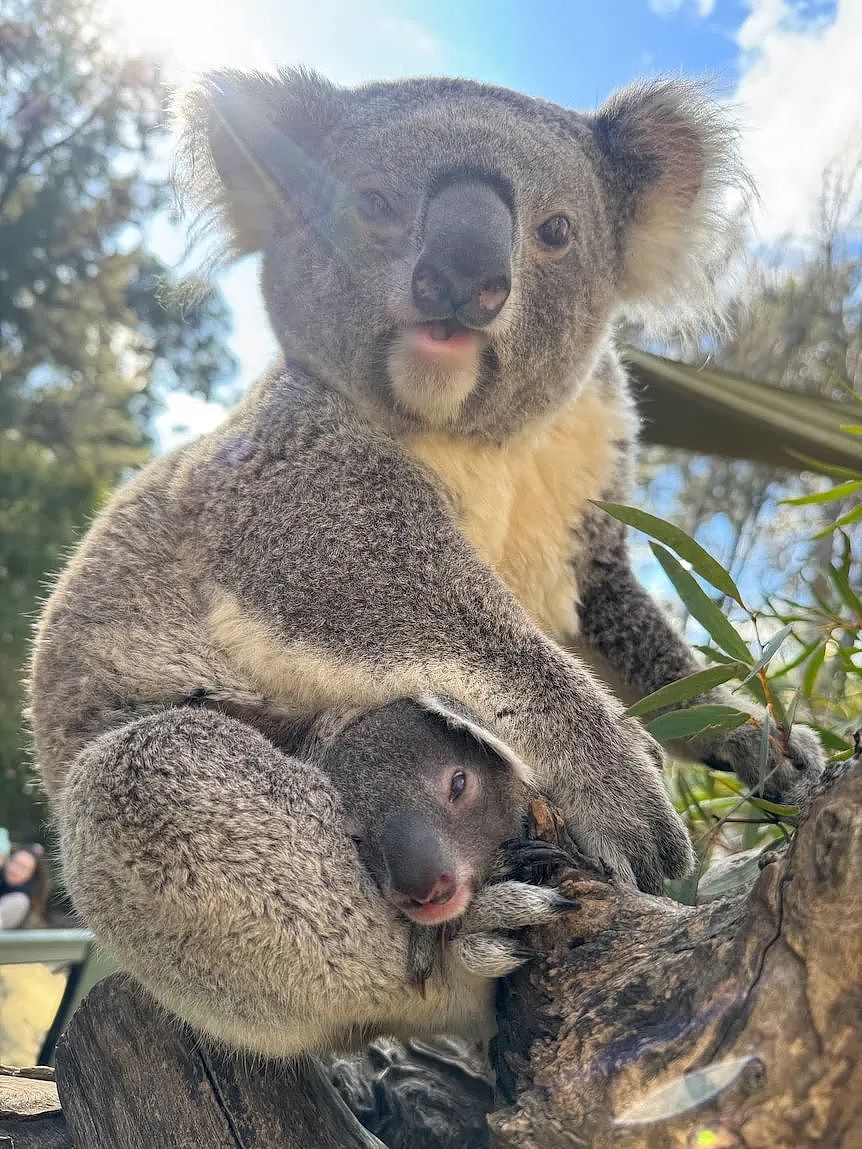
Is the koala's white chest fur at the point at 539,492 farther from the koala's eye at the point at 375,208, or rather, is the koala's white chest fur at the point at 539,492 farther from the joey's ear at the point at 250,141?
the joey's ear at the point at 250,141

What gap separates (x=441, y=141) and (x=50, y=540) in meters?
7.71

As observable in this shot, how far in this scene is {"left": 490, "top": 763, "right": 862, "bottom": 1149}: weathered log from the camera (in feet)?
3.02

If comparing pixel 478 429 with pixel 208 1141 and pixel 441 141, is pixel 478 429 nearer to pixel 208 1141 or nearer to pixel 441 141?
pixel 441 141

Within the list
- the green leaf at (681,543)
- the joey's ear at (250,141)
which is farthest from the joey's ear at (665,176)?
the green leaf at (681,543)

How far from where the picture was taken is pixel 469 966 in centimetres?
147

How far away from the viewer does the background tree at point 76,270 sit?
10172mm

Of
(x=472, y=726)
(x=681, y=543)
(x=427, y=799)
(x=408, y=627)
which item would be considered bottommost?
(x=427, y=799)

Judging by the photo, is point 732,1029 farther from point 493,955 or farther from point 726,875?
point 726,875

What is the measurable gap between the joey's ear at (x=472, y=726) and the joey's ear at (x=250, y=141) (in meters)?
1.19

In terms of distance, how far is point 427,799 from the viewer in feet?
5.18

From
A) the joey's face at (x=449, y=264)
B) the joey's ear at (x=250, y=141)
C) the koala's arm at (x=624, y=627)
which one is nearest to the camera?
the joey's face at (x=449, y=264)

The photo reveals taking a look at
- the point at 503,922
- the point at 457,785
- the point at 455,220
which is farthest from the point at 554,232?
the point at 503,922

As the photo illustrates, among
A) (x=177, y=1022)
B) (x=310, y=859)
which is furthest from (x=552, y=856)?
(x=177, y=1022)

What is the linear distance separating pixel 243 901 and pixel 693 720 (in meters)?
0.77
